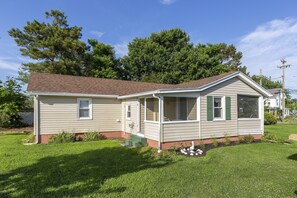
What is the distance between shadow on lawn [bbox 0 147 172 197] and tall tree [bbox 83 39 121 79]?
18056 millimetres

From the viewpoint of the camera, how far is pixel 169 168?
6078 mm

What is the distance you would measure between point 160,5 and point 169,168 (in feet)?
53.2

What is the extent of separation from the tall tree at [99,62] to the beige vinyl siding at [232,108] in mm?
17181

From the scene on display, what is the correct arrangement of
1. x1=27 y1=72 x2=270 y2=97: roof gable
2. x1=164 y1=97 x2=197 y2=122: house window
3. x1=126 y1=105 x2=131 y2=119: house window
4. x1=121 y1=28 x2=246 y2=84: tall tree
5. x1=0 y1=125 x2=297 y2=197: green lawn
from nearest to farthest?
x1=0 y1=125 x2=297 y2=197: green lawn → x1=27 y1=72 x2=270 y2=97: roof gable → x1=126 y1=105 x2=131 y2=119: house window → x1=164 y1=97 x2=197 y2=122: house window → x1=121 y1=28 x2=246 y2=84: tall tree

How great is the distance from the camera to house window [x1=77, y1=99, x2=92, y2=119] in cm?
1160

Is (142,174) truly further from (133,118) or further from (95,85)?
(95,85)

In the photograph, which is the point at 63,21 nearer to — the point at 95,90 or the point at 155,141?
the point at 95,90

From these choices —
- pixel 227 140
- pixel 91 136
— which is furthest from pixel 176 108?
pixel 91 136

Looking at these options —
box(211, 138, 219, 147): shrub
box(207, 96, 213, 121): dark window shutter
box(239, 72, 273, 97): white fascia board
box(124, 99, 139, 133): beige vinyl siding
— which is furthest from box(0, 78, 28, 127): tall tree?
box(239, 72, 273, 97): white fascia board

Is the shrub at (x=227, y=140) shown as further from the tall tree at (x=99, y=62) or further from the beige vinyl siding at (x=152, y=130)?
the tall tree at (x=99, y=62)

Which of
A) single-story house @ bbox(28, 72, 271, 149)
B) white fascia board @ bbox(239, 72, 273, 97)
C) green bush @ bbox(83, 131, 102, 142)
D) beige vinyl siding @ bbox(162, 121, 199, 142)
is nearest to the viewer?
beige vinyl siding @ bbox(162, 121, 199, 142)

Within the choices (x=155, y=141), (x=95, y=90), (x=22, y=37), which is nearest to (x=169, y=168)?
(x=155, y=141)

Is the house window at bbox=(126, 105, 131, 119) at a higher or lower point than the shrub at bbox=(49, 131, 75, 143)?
higher

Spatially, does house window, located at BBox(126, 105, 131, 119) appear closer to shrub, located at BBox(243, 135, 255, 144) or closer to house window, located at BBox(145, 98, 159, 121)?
house window, located at BBox(145, 98, 159, 121)
